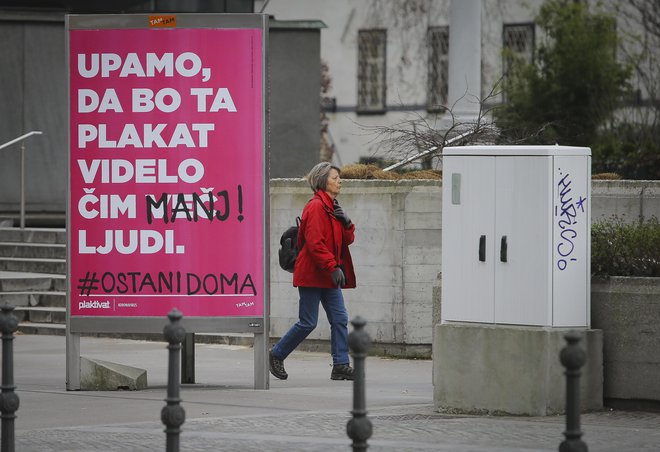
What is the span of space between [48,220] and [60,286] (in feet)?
16.9

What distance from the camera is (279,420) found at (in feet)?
33.1

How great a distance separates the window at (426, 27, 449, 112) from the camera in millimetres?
40594

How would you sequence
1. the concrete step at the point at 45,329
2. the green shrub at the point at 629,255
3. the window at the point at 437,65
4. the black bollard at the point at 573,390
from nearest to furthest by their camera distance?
the black bollard at the point at 573,390 → the green shrub at the point at 629,255 → the concrete step at the point at 45,329 → the window at the point at 437,65

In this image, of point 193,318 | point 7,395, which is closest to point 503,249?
point 193,318

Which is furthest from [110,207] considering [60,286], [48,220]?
[48,220]

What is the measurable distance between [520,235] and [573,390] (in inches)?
143

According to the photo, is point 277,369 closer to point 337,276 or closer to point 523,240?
point 337,276

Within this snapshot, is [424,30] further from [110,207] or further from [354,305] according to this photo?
[110,207]

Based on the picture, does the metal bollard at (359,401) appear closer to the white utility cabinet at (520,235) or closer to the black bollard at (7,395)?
the black bollard at (7,395)

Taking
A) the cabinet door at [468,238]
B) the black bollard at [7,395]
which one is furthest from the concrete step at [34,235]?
the black bollard at [7,395]

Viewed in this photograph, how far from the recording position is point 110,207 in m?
12.2

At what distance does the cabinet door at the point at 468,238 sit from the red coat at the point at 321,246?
2157mm

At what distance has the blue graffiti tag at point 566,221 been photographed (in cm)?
1023

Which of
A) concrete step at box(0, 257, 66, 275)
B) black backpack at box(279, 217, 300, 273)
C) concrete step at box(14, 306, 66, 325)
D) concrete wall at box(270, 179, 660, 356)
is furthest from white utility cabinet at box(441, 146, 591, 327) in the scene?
concrete step at box(0, 257, 66, 275)
